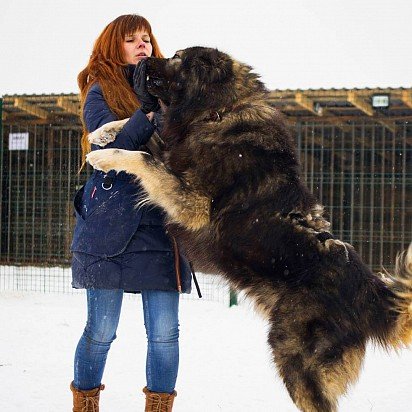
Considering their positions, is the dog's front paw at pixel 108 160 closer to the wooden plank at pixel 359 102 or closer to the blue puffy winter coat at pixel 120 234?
the blue puffy winter coat at pixel 120 234

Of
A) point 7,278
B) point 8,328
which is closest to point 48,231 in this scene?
point 7,278

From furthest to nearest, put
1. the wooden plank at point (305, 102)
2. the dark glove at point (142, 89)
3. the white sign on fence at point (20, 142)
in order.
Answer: the white sign on fence at point (20, 142), the wooden plank at point (305, 102), the dark glove at point (142, 89)

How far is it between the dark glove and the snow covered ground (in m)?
1.10

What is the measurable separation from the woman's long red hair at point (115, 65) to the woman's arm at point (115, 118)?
49mm

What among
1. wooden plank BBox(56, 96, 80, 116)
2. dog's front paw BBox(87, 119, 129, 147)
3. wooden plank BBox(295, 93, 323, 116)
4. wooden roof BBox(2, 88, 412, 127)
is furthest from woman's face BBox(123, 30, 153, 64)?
wooden plank BBox(56, 96, 80, 116)

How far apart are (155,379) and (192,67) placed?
5.24 feet

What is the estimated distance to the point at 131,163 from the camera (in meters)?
3.02

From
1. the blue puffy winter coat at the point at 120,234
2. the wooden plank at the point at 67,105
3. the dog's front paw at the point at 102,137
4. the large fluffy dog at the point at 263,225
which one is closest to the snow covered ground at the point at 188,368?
the large fluffy dog at the point at 263,225

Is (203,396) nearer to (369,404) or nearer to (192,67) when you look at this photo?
(369,404)

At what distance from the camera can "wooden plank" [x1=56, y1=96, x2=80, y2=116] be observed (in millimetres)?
8914

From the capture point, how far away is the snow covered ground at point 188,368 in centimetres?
395

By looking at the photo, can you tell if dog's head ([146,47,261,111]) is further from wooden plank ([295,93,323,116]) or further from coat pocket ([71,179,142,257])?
wooden plank ([295,93,323,116])

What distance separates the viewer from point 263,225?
9.64ft

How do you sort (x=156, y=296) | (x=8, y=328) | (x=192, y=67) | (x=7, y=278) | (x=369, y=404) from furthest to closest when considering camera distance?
1. (x=7, y=278)
2. (x=8, y=328)
3. (x=369, y=404)
4. (x=192, y=67)
5. (x=156, y=296)
